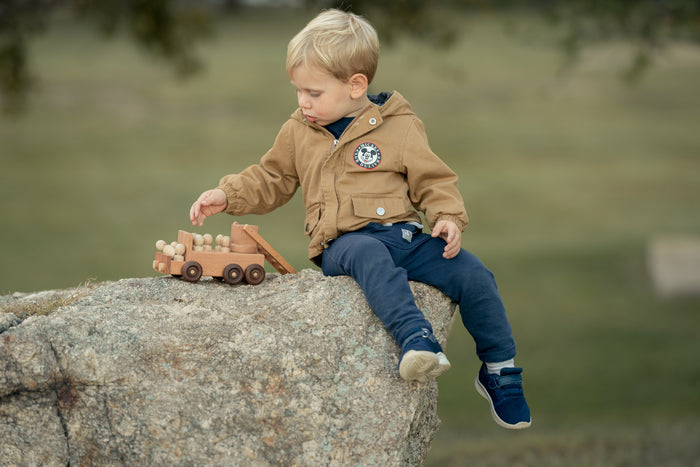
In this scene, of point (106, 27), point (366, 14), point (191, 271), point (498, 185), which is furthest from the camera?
point (498, 185)

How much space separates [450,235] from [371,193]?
0.42 m

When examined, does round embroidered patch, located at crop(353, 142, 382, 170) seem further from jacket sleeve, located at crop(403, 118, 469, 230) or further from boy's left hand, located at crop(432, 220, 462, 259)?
boy's left hand, located at crop(432, 220, 462, 259)

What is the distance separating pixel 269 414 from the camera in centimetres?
304

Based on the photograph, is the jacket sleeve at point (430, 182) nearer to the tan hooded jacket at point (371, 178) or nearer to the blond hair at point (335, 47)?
the tan hooded jacket at point (371, 178)

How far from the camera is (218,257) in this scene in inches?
138

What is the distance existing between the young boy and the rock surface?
1.30 ft

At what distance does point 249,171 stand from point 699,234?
12801mm

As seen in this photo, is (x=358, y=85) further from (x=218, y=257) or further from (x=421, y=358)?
(x=421, y=358)

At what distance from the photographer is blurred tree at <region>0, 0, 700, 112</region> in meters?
6.54

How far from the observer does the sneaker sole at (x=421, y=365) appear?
294cm

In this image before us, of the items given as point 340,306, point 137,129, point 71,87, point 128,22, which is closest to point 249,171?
point 340,306

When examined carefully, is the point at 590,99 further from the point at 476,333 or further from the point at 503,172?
the point at 476,333

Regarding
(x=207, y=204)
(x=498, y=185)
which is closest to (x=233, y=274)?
(x=207, y=204)

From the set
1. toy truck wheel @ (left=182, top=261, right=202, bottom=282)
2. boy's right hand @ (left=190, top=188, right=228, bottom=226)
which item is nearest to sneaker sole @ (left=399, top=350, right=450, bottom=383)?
toy truck wheel @ (left=182, top=261, right=202, bottom=282)
